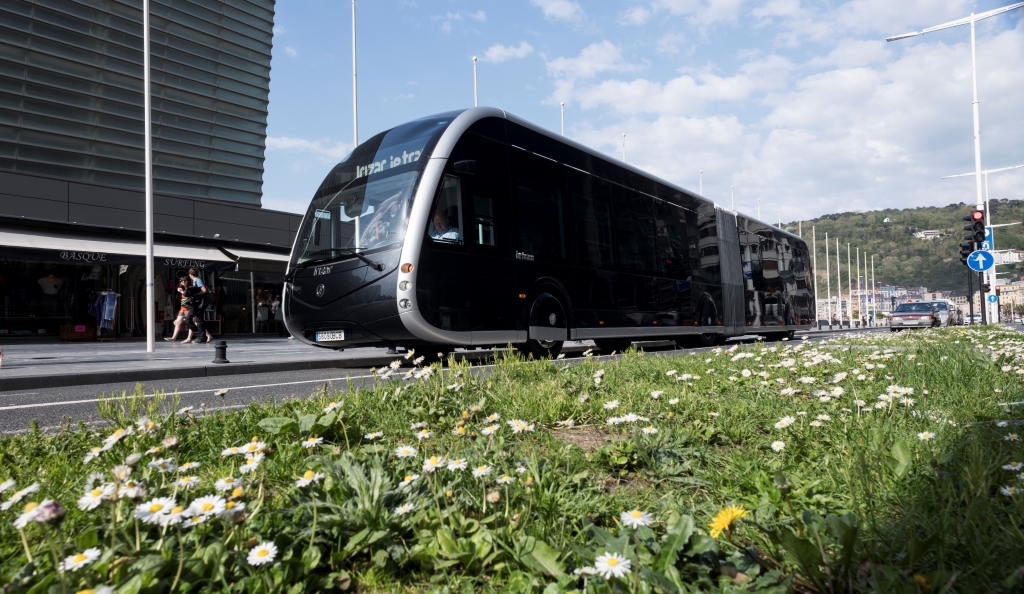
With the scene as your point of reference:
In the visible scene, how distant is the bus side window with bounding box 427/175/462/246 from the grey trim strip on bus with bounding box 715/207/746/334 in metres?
9.43

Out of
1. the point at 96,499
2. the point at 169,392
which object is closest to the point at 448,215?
the point at 169,392

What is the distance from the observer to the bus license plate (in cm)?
819

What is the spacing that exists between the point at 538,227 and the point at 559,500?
7825 mm

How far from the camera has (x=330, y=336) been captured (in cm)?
832

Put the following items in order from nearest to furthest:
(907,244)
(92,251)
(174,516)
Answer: (174,516) → (92,251) → (907,244)

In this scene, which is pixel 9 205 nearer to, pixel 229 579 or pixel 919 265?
pixel 229 579

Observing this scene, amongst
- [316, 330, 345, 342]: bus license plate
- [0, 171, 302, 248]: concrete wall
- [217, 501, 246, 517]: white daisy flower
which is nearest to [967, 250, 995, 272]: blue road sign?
[316, 330, 345, 342]: bus license plate

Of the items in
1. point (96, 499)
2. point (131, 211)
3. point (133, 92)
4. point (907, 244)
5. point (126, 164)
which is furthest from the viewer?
point (907, 244)

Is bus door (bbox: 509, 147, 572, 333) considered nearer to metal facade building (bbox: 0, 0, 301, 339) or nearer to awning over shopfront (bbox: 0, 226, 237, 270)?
metal facade building (bbox: 0, 0, 301, 339)

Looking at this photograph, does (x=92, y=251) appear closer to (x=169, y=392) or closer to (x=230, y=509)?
(x=169, y=392)

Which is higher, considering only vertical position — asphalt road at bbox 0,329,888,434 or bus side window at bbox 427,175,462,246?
bus side window at bbox 427,175,462,246

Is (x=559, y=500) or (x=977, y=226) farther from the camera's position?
(x=977, y=226)

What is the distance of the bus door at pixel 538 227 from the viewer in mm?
9250

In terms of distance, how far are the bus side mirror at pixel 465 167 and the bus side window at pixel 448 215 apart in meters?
0.13
